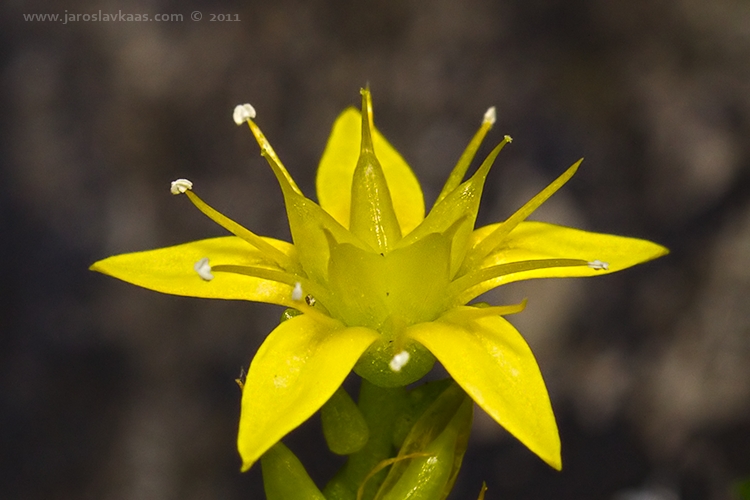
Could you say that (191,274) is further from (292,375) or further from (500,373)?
(500,373)

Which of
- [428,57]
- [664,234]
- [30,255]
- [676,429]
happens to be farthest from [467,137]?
[30,255]

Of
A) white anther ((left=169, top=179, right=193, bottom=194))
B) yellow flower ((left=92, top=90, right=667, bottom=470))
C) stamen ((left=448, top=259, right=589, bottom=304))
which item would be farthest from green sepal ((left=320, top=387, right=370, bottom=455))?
white anther ((left=169, top=179, right=193, bottom=194))

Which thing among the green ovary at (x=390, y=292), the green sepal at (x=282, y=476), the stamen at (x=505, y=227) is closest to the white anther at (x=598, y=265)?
the stamen at (x=505, y=227)

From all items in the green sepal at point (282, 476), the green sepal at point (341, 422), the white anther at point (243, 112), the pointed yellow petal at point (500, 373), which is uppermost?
the white anther at point (243, 112)

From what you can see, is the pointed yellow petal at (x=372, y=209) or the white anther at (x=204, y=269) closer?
the white anther at (x=204, y=269)

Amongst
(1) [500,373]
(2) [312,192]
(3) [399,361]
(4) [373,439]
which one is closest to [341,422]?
(4) [373,439]

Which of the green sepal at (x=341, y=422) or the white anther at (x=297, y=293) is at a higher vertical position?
the white anther at (x=297, y=293)

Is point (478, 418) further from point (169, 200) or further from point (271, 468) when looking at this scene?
point (271, 468)

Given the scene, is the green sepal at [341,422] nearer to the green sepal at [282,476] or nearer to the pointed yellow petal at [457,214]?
the green sepal at [282,476]
